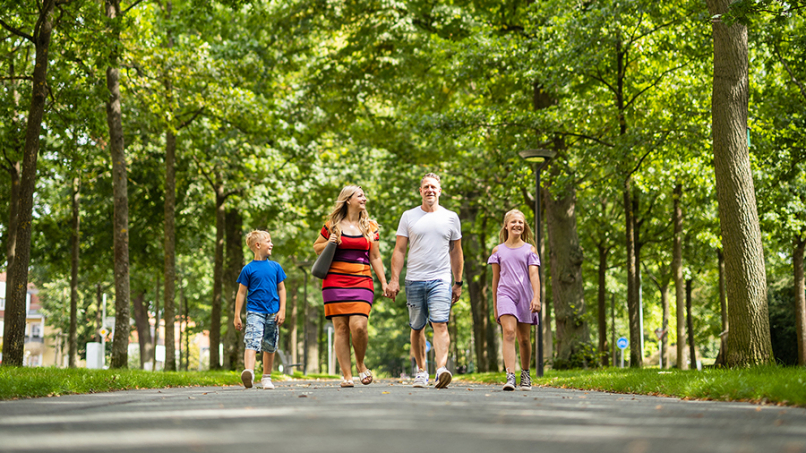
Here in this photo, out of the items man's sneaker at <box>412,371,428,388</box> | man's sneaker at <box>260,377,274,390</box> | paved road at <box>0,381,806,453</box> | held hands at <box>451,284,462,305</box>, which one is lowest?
man's sneaker at <box>260,377,274,390</box>

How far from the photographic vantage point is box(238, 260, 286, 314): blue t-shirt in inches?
359

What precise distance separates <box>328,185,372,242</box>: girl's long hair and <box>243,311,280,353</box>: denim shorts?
1.66m

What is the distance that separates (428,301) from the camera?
837 cm

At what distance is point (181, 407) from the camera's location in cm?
552

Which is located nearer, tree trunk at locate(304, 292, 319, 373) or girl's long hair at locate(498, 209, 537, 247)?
girl's long hair at locate(498, 209, 537, 247)

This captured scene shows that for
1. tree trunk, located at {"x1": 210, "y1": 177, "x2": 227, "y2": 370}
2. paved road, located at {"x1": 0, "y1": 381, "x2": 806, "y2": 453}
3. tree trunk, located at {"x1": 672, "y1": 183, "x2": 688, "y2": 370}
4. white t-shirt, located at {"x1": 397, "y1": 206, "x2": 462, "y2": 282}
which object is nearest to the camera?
paved road, located at {"x1": 0, "y1": 381, "x2": 806, "y2": 453}

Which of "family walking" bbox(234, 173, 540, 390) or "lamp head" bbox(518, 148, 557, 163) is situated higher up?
"lamp head" bbox(518, 148, 557, 163)

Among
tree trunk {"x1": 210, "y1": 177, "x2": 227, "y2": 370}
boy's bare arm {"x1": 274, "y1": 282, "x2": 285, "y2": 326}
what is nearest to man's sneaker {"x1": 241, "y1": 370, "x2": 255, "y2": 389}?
boy's bare arm {"x1": 274, "y1": 282, "x2": 285, "y2": 326}

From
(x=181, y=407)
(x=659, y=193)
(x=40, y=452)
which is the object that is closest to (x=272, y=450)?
(x=40, y=452)

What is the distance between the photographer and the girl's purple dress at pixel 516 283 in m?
8.35

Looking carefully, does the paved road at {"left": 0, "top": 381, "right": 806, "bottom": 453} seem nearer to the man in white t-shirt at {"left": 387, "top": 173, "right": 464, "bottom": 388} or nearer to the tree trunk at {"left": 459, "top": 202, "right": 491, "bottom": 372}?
the man in white t-shirt at {"left": 387, "top": 173, "right": 464, "bottom": 388}

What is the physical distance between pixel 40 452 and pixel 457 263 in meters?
5.88

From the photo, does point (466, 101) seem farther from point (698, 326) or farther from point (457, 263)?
point (698, 326)

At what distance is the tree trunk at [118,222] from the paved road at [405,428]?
27.9 feet
